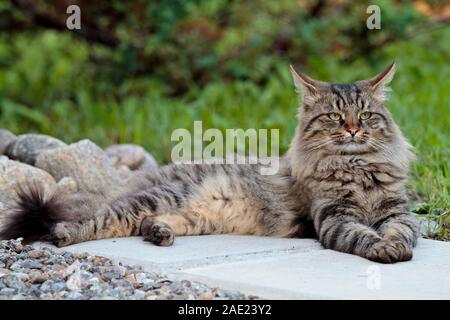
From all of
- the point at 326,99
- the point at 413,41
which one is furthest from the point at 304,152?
the point at 413,41

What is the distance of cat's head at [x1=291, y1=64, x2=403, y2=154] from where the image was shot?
15.6 feet

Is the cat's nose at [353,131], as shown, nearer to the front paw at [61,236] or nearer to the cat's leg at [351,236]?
the cat's leg at [351,236]

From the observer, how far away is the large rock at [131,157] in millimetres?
6621

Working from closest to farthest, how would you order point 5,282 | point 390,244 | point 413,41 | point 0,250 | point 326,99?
point 5,282 → point 390,244 → point 0,250 → point 326,99 → point 413,41

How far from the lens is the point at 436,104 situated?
7.61 metres

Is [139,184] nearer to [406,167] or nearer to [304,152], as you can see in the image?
[304,152]

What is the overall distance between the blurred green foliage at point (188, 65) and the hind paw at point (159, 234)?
114 inches

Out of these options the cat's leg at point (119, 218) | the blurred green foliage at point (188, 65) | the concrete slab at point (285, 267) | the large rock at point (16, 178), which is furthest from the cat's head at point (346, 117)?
the blurred green foliage at point (188, 65)

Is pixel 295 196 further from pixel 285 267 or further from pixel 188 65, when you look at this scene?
pixel 188 65

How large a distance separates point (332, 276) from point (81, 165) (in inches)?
106

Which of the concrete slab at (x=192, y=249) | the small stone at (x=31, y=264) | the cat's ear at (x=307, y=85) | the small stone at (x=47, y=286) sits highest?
the cat's ear at (x=307, y=85)

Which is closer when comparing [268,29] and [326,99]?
[326,99]

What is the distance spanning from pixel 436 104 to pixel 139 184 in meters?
3.60

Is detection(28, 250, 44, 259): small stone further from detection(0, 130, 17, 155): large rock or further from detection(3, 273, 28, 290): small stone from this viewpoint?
detection(0, 130, 17, 155): large rock
